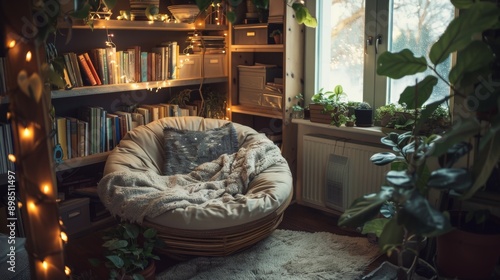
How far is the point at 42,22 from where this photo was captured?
133 centimetres

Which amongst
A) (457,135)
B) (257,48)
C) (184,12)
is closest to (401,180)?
(457,135)

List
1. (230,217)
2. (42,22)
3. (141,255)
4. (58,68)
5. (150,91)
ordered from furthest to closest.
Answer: (150,91)
(230,217)
(141,255)
(58,68)
(42,22)

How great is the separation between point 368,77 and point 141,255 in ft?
→ 6.41

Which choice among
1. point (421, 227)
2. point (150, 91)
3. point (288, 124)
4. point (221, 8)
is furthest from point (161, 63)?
point (421, 227)

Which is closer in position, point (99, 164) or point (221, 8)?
point (99, 164)

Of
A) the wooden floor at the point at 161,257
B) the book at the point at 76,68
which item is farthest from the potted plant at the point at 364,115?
the book at the point at 76,68

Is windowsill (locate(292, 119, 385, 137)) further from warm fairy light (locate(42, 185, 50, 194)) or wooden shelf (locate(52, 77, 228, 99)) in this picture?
warm fairy light (locate(42, 185, 50, 194))

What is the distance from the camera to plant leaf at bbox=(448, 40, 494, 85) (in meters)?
1.69

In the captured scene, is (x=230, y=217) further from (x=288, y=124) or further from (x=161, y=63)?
(x=161, y=63)

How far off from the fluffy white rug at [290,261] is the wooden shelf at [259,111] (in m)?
1.05

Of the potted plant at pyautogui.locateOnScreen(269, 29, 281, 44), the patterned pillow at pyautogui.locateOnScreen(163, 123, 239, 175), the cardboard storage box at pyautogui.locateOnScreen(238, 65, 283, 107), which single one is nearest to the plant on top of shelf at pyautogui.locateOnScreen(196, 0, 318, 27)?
the patterned pillow at pyautogui.locateOnScreen(163, 123, 239, 175)

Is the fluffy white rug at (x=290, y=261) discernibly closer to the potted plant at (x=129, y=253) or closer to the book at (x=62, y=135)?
the potted plant at (x=129, y=253)

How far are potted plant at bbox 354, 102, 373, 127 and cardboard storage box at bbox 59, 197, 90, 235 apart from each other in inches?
76.6

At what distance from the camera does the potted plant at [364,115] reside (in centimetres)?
313
